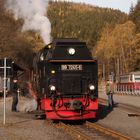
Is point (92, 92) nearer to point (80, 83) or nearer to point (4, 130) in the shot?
point (80, 83)

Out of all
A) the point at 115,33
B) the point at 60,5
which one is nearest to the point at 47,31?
the point at 115,33

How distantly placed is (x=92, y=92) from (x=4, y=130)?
13.9 feet

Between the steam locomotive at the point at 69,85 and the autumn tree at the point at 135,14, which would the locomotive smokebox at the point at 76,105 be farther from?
the autumn tree at the point at 135,14

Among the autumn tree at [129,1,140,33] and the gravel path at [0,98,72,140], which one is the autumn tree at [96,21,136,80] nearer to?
the autumn tree at [129,1,140,33]

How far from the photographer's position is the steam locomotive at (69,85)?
711 inches

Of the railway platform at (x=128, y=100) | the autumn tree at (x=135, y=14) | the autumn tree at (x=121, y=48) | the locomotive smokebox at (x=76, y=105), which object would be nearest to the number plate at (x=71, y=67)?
the locomotive smokebox at (x=76, y=105)

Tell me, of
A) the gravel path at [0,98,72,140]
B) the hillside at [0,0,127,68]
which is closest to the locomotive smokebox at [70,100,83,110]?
the gravel path at [0,98,72,140]

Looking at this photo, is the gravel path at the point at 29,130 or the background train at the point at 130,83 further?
the background train at the point at 130,83

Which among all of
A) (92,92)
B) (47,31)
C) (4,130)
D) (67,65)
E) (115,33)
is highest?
(115,33)

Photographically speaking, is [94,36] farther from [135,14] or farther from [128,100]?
[128,100]

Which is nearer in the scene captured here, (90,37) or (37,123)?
(37,123)

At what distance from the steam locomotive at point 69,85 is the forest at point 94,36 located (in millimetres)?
10087

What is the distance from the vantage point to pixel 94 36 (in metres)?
146

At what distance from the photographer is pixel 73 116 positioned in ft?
59.8
